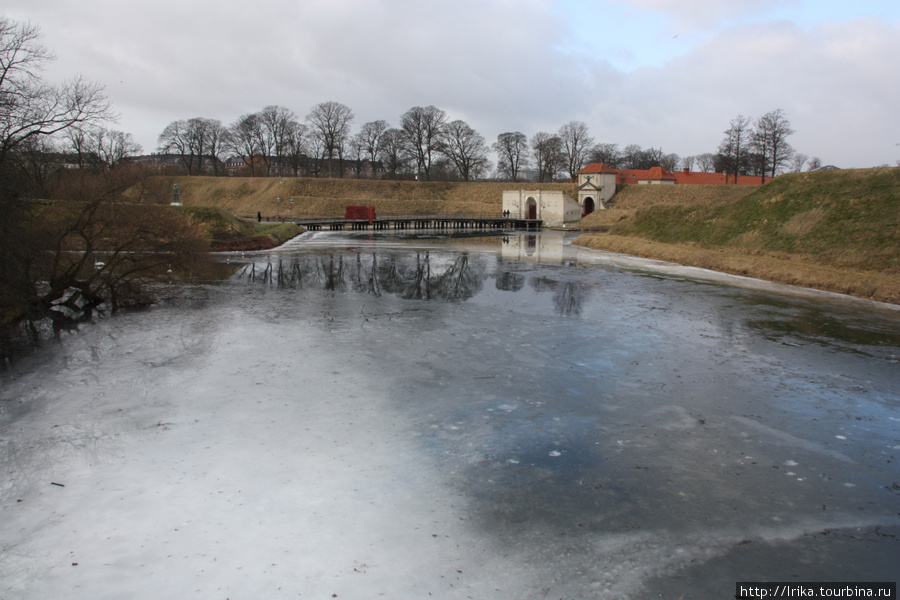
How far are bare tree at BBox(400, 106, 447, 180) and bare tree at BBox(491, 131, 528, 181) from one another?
988 cm

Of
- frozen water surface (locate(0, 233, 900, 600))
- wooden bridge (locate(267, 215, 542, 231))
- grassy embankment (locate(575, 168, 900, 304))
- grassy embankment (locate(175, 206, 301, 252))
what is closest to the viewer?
frozen water surface (locate(0, 233, 900, 600))

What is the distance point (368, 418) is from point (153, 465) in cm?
235

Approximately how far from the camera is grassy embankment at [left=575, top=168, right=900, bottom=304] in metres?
18.2

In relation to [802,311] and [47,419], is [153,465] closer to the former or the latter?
[47,419]

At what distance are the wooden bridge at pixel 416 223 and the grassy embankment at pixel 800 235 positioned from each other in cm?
2129

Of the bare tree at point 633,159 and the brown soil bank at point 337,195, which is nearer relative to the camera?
the brown soil bank at point 337,195

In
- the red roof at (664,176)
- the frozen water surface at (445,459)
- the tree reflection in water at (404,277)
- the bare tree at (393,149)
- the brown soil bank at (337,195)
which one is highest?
the bare tree at (393,149)

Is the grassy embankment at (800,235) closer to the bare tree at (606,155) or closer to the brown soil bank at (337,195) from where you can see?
the brown soil bank at (337,195)

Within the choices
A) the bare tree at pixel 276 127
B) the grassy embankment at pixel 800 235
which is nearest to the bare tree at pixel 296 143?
the bare tree at pixel 276 127

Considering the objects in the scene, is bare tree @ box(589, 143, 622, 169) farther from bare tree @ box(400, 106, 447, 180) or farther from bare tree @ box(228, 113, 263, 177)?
bare tree @ box(228, 113, 263, 177)

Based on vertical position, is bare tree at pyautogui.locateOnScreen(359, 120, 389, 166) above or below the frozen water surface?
above

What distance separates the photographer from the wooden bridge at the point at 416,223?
159 feet

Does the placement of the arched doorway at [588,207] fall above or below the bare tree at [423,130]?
below

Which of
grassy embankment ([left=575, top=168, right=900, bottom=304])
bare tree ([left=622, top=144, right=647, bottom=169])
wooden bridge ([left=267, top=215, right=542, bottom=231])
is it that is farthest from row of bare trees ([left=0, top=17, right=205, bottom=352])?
bare tree ([left=622, top=144, right=647, bottom=169])
